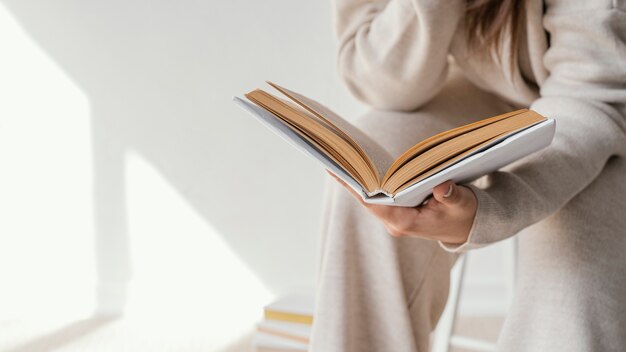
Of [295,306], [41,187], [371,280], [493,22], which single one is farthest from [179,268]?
[493,22]

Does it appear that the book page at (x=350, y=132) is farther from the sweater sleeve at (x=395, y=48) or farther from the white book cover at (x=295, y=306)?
the white book cover at (x=295, y=306)

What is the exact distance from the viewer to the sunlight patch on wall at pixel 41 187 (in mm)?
1849

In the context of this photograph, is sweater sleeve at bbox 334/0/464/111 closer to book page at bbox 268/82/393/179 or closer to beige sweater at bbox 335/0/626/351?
beige sweater at bbox 335/0/626/351

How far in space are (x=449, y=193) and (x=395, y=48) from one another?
1.43 feet

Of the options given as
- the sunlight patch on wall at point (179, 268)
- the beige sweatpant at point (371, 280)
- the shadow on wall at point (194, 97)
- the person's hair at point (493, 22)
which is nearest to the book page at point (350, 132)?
the beige sweatpant at point (371, 280)

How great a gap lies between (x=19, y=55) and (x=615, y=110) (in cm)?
147

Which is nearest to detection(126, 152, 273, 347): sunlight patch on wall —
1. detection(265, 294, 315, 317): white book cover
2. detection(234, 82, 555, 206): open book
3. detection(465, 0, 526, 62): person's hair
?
detection(265, 294, 315, 317): white book cover

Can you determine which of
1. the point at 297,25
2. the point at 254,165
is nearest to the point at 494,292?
the point at 254,165

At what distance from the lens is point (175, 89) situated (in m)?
1.88

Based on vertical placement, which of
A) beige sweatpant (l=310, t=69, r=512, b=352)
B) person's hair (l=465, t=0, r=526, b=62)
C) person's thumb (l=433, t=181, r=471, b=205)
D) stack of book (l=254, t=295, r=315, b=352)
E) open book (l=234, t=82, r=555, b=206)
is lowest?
stack of book (l=254, t=295, r=315, b=352)

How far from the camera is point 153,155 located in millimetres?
1907

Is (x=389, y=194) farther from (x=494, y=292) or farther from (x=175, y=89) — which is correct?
(x=494, y=292)

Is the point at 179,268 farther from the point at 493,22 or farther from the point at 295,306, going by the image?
the point at 493,22

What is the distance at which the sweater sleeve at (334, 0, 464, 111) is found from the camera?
1016mm
